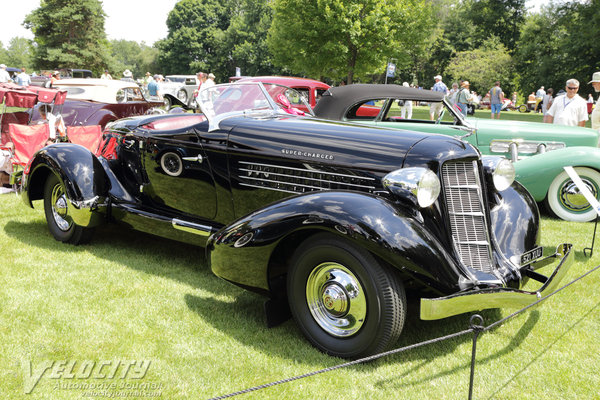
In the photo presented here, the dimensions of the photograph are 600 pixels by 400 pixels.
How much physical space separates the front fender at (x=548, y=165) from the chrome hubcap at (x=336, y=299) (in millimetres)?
4680

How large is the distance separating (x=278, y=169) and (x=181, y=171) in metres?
1.12

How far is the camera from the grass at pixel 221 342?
9.39ft

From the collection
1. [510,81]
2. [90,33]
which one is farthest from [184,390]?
[90,33]

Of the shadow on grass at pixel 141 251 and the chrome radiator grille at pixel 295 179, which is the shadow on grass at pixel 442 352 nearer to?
the chrome radiator grille at pixel 295 179

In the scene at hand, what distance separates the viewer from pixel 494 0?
56.6 metres

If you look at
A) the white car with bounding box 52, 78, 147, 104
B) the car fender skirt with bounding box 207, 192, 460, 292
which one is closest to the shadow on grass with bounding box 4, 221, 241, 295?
the car fender skirt with bounding box 207, 192, 460, 292

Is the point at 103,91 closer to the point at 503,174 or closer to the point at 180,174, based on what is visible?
the point at 180,174

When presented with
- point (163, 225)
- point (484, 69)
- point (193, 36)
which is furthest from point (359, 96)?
point (193, 36)

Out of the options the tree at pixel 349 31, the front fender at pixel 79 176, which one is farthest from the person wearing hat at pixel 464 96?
the front fender at pixel 79 176

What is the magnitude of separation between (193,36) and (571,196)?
66793 millimetres

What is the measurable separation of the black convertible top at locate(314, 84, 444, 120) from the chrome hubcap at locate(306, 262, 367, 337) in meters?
5.05

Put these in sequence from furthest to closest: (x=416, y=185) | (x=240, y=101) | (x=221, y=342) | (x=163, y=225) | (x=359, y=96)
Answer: (x=359, y=96), (x=240, y=101), (x=163, y=225), (x=221, y=342), (x=416, y=185)

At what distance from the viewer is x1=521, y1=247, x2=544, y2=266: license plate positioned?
11.4 feet

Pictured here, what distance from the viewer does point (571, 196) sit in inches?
267
